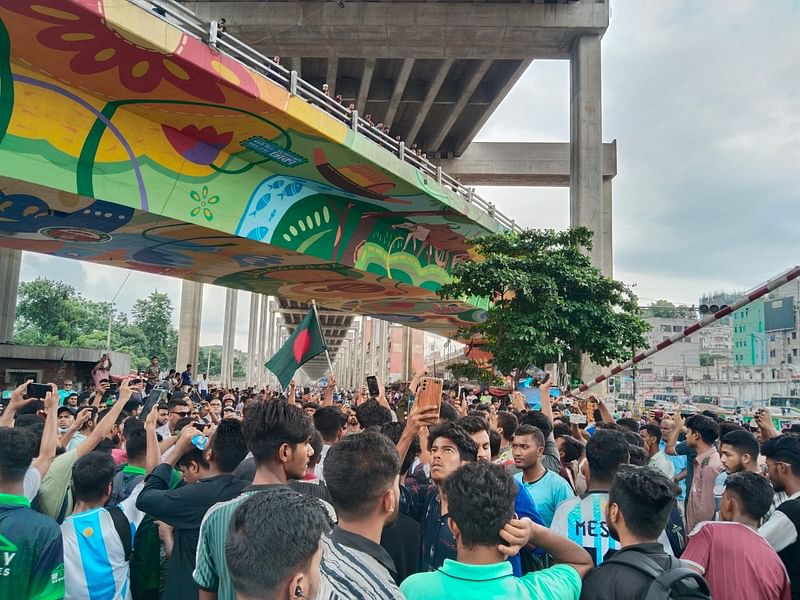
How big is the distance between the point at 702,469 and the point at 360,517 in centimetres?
414

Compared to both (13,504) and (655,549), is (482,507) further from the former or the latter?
(13,504)

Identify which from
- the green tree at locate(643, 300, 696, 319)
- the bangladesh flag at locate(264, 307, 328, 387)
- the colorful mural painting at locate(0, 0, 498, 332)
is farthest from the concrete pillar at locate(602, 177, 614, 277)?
the bangladesh flag at locate(264, 307, 328, 387)

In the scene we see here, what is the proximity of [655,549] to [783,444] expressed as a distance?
2.17 meters

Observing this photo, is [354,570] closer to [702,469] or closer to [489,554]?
[489,554]

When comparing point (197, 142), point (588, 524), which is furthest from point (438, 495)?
point (197, 142)

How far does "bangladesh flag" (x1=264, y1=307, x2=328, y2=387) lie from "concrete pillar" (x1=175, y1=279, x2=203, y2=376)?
883 inches

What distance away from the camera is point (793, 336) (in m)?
42.8

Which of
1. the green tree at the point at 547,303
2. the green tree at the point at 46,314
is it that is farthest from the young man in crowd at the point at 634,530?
the green tree at the point at 46,314

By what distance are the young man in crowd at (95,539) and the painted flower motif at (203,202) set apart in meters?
9.72

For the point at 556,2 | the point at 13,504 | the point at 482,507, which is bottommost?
the point at 13,504

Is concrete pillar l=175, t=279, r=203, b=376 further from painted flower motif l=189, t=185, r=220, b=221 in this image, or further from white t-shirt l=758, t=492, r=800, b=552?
white t-shirt l=758, t=492, r=800, b=552

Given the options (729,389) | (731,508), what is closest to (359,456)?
(731,508)

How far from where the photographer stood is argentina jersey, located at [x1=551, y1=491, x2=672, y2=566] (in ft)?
11.2

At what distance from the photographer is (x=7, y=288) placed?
2667 centimetres
